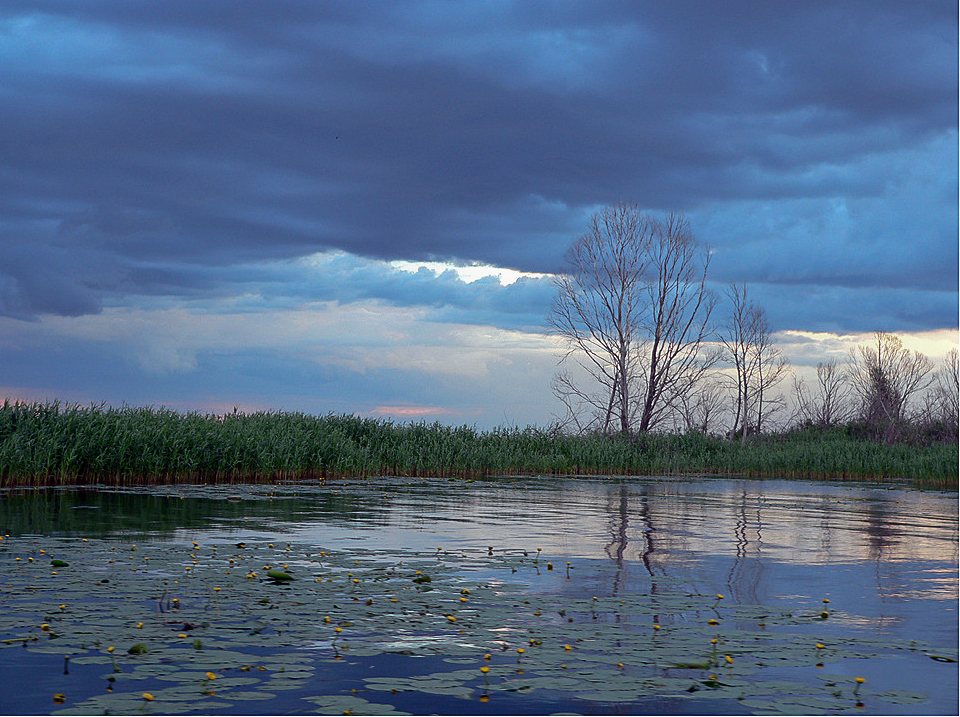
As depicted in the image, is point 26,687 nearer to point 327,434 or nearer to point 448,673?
point 448,673

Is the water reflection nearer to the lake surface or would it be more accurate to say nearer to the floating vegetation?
the lake surface

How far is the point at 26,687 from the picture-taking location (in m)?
5.63

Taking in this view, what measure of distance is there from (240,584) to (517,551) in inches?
A: 173

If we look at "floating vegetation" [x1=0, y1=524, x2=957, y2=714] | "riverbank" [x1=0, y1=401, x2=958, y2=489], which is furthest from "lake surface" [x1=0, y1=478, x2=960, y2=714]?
"riverbank" [x1=0, y1=401, x2=958, y2=489]

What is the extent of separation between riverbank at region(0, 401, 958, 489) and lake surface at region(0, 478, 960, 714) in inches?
253

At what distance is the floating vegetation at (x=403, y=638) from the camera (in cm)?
568

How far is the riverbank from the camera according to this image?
22422 mm

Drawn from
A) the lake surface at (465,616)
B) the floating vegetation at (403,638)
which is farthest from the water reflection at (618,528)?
the floating vegetation at (403,638)

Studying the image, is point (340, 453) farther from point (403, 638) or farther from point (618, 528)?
point (403, 638)

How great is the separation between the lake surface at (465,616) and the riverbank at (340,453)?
6414 mm

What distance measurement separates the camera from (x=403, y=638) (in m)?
7.00

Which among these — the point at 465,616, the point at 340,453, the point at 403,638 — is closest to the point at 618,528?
the point at 465,616

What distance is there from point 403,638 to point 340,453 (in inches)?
871

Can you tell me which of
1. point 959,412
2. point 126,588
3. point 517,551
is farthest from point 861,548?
point 959,412
